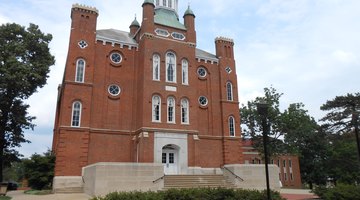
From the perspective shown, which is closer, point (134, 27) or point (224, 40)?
point (134, 27)

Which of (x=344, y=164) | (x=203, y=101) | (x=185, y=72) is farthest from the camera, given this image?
(x=344, y=164)

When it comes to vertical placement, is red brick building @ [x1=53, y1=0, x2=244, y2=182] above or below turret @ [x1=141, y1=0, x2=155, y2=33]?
below

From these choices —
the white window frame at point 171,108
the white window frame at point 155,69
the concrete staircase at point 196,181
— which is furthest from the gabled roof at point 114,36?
the concrete staircase at point 196,181

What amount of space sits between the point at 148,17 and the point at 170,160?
1303 cm

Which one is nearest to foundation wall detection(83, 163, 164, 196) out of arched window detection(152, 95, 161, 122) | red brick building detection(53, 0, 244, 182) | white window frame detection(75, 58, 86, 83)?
red brick building detection(53, 0, 244, 182)

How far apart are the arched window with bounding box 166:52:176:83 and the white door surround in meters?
5.21

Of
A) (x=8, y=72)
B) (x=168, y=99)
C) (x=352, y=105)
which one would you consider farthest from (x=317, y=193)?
(x=8, y=72)

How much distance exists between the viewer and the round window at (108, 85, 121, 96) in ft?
87.8

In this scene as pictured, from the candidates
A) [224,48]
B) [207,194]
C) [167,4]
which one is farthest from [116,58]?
[207,194]

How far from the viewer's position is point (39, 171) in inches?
974

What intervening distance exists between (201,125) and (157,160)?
640 centimetres

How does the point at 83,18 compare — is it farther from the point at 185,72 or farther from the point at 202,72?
the point at 202,72

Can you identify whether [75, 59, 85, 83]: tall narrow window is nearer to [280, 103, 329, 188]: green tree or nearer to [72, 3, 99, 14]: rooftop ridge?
[72, 3, 99, 14]: rooftop ridge

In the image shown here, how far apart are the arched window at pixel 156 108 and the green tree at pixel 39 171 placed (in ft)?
29.6
